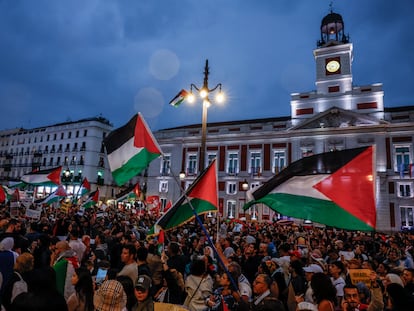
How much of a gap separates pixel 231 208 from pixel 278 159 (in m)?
8.53

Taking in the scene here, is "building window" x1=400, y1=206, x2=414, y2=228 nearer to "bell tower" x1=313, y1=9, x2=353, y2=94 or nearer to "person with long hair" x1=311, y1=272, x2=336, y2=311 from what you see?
"bell tower" x1=313, y1=9, x2=353, y2=94

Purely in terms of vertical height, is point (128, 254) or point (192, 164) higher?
point (192, 164)

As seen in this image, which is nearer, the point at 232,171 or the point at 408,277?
the point at 408,277

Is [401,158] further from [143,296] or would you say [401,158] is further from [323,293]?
[143,296]

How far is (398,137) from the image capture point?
3231 cm

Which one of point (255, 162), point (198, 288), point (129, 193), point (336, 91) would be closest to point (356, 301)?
point (198, 288)

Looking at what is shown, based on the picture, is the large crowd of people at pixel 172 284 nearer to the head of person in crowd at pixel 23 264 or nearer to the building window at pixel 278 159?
the head of person in crowd at pixel 23 264

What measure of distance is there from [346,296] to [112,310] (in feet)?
10.6

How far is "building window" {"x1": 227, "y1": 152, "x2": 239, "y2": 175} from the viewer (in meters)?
39.3

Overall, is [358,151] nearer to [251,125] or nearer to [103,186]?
[251,125]

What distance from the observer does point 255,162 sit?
38531 mm

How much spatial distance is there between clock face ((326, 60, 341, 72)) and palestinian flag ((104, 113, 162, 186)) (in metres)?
37.0

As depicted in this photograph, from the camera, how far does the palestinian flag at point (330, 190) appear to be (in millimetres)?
4355

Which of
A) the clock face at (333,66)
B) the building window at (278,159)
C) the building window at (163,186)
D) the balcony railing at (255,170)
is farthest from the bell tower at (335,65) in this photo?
the building window at (163,186)
